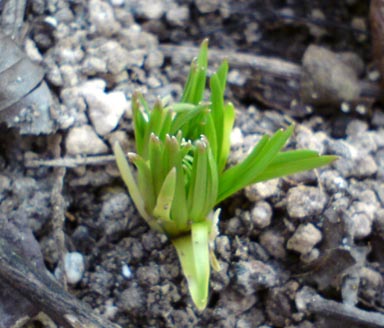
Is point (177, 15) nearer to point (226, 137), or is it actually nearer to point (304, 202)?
point (226, 137)

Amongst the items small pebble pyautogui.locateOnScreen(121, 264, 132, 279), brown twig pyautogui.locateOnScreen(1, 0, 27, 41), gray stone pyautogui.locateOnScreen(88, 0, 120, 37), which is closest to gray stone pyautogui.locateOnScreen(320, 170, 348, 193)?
small pebble pyautogui.locateOnScreen(121, 264, 132, 279)

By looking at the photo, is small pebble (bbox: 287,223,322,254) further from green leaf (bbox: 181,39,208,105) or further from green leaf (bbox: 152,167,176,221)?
green leaf (bbox: 181,39,208,105)

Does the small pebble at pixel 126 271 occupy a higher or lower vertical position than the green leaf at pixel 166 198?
lower

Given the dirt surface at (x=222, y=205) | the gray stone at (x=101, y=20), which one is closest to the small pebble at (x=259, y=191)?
the dirt surface at (x=222, y=205)

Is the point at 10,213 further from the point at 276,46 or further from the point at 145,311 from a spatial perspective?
the point at 276,46

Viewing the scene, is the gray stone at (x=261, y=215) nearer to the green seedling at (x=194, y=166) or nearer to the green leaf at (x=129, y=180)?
the green seedling at (x=194, y=166)

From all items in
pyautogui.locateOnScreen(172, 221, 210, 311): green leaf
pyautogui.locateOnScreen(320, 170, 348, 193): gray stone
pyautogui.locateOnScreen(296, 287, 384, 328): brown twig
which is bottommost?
pyautogui.locateOnScreen(296, 287, 384, 328): brown twig

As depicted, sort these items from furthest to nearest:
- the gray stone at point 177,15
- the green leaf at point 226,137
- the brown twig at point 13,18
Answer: the gray stone at point 177,15 → the brown twig at point 13,18 → the green leaf at point 226,137

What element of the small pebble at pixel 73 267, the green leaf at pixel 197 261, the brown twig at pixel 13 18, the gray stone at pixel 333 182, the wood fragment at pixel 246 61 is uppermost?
the brown twig at pixel 13 18

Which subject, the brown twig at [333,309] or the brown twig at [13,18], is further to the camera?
the brown twig at [13,18]
